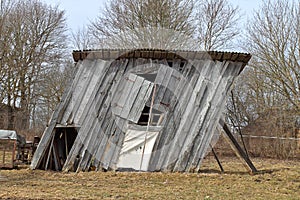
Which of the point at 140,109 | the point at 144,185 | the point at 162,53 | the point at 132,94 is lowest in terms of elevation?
the point at 144,185

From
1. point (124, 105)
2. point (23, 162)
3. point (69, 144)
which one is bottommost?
point (23, 162)

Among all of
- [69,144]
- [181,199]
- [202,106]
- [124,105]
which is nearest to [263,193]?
[181,199]

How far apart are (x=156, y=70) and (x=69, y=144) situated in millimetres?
4143

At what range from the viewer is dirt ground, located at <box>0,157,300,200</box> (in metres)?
7.51

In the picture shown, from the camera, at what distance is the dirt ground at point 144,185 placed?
7512mm

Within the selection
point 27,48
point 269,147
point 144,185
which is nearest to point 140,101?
point 144,185

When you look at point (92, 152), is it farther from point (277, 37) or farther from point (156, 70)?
point (277, 37)

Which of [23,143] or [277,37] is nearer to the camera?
[23,143]

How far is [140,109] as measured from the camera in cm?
1179

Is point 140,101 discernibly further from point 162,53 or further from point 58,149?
point 58,149

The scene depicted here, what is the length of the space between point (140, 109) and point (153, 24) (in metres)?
13.0

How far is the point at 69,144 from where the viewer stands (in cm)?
1339

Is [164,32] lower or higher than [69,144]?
higher

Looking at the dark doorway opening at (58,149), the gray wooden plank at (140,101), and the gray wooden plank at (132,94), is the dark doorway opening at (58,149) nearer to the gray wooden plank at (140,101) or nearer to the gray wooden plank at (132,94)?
the gray wooden plank at (132,94)
